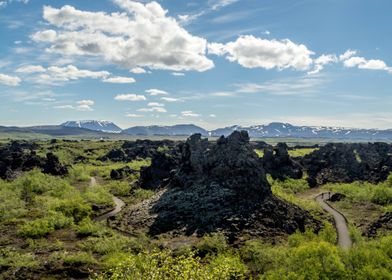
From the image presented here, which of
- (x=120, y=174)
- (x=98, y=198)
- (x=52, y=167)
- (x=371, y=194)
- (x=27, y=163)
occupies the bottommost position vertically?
(x=120, y=174)

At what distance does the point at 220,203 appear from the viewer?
82.4 metres

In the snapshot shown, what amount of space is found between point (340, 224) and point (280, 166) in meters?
76.3

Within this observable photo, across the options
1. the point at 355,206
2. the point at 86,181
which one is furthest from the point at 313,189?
the point at 86,181

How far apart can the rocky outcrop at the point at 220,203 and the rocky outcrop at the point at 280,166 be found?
72339 mm

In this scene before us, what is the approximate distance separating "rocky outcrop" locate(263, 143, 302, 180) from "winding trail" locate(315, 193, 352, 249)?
26784 mm

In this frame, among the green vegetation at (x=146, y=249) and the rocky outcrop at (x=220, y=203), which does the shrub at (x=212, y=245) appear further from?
the rocky outcrop at (x=220, y=203)

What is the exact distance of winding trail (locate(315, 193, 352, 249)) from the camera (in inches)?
3023

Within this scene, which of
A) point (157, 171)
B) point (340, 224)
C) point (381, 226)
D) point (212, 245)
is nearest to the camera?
point (212, 245)

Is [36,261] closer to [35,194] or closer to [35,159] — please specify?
[35,194]

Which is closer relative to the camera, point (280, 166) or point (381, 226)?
point (381, 226)

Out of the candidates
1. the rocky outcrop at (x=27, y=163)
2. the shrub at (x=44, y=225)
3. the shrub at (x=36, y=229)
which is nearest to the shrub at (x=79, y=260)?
the shrub at (x=36, y=229)

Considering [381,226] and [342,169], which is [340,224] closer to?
[381,226]

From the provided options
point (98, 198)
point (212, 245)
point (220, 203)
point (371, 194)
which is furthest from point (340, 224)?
point (98, 198)

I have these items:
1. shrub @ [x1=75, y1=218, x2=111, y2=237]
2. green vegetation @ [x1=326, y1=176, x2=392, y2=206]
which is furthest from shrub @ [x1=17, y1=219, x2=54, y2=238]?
green vegetation @ [x1=326, y1=176, x2=392, y2=206]
